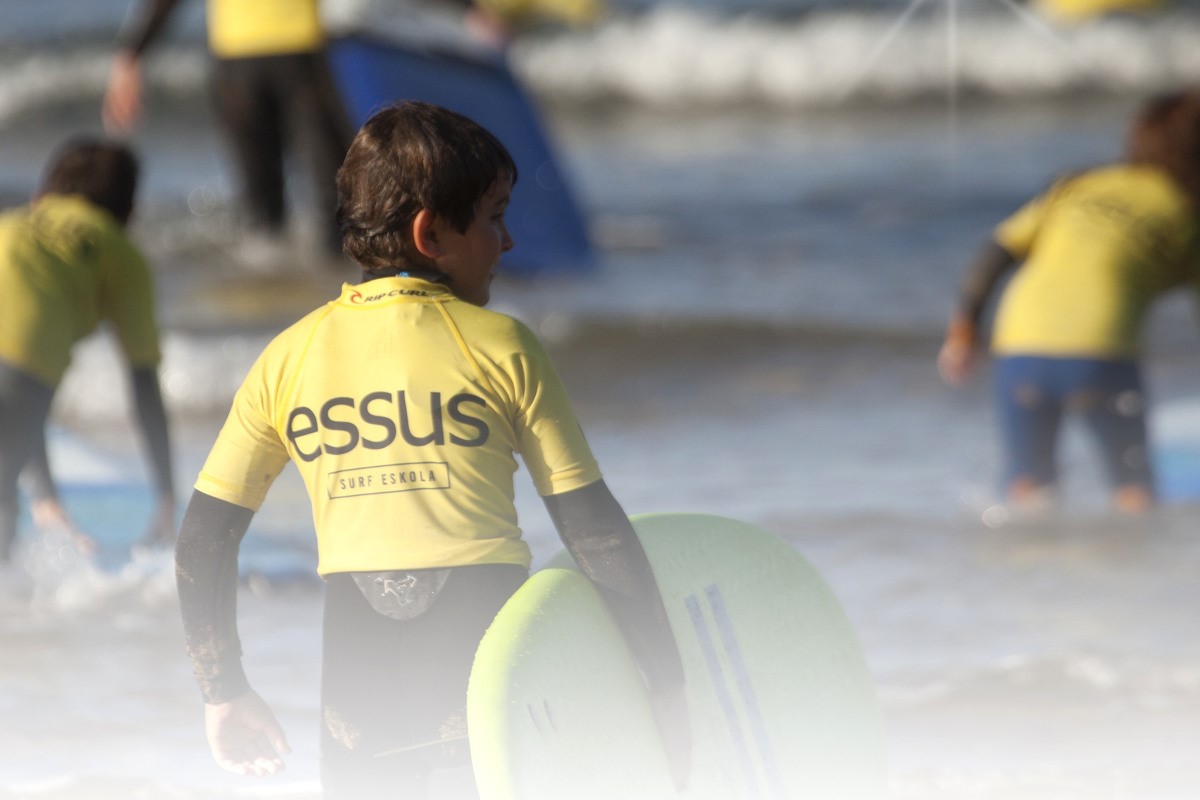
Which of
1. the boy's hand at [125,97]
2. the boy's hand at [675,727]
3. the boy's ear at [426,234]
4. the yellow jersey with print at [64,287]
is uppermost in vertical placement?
the boy's hand at [125,97]

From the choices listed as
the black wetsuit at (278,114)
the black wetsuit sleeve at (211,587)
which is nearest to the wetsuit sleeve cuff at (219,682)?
the black wetsuit sleeve at (211,587)

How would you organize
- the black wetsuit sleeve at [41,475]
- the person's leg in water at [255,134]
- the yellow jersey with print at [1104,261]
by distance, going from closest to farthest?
1. the black wetsuit sleeve at [41,475]
2. the yellow jersey with print at [1104,261]
3. the person's leg in water at [255,134]

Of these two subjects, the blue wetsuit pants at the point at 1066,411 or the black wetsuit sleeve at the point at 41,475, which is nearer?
the black wetsuit sleeve at the point at 41,475

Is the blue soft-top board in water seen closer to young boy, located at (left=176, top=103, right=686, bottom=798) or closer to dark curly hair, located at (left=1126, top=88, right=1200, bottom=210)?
dark curly hair, located at (left=1126, top=88, right=1200, bottom=210)

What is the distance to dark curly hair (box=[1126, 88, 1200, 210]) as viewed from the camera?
4.04m

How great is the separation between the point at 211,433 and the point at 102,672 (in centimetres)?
243

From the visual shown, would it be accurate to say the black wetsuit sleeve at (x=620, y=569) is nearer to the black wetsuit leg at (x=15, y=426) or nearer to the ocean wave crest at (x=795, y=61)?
the black wetsuit leg at (x=15, y=426)

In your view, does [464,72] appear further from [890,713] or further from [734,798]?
[734,798]

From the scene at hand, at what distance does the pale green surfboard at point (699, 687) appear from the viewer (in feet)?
5.83

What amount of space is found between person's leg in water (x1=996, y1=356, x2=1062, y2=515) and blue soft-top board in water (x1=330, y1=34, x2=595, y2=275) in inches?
100

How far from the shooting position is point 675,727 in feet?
6.43

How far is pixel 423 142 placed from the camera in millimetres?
1794

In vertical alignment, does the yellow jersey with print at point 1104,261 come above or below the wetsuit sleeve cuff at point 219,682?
above

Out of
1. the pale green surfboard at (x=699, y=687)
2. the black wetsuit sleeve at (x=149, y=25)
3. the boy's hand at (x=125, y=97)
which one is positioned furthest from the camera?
the black wetsuit sleeve at (x=149, y=25)
